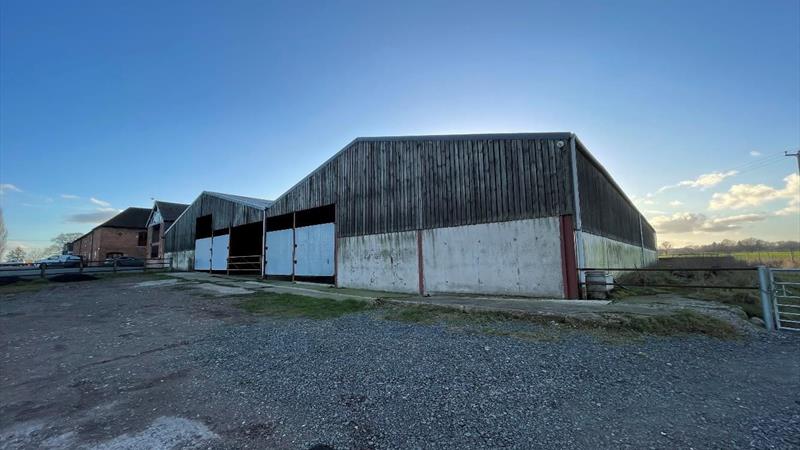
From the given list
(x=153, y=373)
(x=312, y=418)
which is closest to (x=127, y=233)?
(x=153, y=373)

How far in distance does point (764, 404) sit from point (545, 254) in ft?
22.1

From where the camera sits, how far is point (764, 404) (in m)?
3.76

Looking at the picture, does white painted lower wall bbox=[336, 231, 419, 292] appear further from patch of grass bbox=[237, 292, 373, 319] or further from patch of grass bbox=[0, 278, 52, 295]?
patch of grass bbox=[0, 278, 52, 295]

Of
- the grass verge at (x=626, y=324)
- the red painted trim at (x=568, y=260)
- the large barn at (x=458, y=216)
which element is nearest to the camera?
the grass verge at (x=626, y=324)

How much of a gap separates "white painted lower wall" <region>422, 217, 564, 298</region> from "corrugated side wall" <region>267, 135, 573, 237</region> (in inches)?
15.6

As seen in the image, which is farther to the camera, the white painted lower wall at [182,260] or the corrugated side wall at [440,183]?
the white painted lower wall at [182,260]

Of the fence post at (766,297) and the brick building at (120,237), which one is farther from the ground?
the brick building at (120,237)

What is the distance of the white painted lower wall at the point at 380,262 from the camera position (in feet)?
44.5

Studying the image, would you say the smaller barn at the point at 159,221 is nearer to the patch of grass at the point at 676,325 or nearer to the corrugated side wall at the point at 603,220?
the corrugated side wall at the point at 603,220

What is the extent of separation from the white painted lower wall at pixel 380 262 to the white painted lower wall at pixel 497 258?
30.1 inches

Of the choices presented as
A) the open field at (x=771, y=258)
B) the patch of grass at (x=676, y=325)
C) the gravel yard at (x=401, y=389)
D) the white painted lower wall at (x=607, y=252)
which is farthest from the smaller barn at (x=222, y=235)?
the open field at (x=771, y=258)

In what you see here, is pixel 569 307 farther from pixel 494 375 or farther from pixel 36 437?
pixel 36 437

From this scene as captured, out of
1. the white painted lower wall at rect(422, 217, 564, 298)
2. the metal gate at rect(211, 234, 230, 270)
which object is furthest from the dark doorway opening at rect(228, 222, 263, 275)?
the white painted lower wall at rect(422, 217, 564, 298)

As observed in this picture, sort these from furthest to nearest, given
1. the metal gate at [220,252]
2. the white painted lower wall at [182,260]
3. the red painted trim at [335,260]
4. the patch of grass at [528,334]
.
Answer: the white painted lower wall at [182,260]
the metal gate at [220,252]
the red painted trim at [335,260]
the patch of grass at [528,334]
